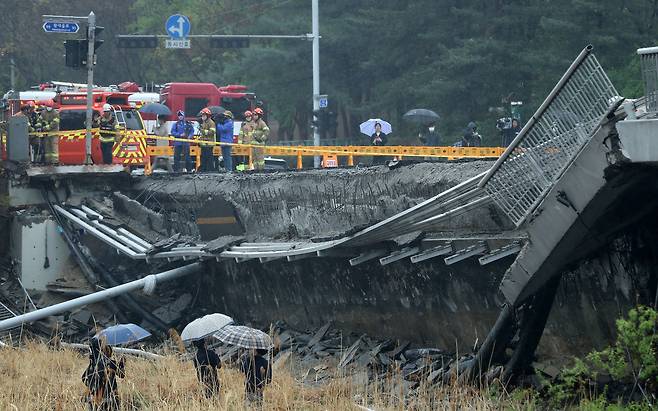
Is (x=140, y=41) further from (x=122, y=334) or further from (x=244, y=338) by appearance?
(x=244, y=338)

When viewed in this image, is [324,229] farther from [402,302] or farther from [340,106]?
[340,106]

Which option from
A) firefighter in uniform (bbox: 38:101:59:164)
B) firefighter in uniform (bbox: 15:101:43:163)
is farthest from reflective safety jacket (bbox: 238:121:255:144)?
firefighter in uniform (bbox: 15:101:43:163)

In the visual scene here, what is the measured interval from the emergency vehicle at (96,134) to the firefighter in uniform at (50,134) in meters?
0.26

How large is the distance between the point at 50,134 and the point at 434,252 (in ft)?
42.6

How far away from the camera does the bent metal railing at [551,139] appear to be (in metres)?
11.0

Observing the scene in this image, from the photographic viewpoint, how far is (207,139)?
26172 mm

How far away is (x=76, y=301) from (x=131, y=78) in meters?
45.4

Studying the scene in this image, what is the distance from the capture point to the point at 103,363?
11828 mm

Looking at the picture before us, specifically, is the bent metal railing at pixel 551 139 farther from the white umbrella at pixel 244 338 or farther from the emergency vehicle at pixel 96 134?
the emergency vehicle at pixel 96 134

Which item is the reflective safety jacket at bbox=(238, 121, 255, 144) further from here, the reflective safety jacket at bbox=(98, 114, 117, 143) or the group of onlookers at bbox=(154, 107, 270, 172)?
the reflective safety jacket at bbox=(98, 114, 117, 143)

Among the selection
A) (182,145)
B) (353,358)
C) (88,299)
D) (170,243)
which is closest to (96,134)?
(182,145)

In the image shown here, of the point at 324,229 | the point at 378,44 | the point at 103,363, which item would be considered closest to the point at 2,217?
the point at 324,229

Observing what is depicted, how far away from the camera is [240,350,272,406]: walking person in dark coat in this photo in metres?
11.7

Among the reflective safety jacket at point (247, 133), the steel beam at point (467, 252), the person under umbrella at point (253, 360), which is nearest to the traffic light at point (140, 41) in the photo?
the reflective safety jacket at point (247, 133)
